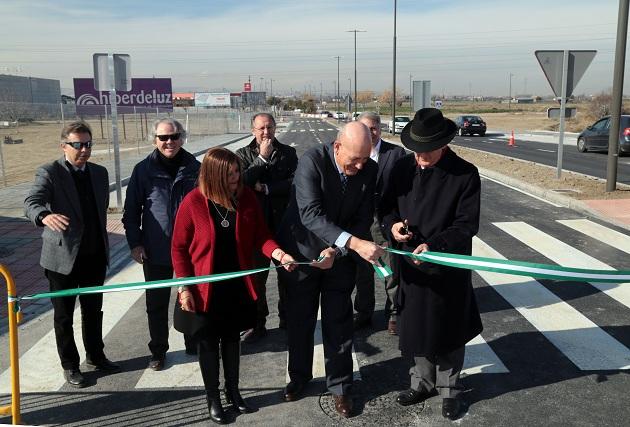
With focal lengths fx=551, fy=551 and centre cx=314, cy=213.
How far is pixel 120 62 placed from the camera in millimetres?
9875

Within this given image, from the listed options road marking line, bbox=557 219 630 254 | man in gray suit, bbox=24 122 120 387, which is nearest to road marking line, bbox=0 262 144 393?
man in gray suit, bbox=24 122 120 387

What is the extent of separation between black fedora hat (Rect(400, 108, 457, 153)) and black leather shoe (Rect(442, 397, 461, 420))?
1.69 metres

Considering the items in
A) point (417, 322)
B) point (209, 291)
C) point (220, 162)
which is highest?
point (220, 162)

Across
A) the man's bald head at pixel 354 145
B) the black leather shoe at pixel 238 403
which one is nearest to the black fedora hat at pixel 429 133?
the man's bald head at pixel 354 145

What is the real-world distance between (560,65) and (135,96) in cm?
3292

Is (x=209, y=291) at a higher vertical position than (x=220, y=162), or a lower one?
lower

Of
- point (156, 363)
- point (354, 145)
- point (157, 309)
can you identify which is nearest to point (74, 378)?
point (156, 363)

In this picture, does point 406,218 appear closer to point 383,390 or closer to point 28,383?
point 383,390

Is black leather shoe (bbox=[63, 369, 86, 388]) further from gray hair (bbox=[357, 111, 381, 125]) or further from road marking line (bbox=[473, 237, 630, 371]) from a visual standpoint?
road marking line (bbox=[473, 237, 630, 371])

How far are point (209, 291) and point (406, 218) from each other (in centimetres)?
140

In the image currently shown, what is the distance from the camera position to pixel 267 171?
4.89 meters

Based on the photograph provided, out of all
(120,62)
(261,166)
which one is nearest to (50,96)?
(120,62)

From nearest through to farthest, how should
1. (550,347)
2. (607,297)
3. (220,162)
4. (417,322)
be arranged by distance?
(220,162)
(417,322)
(550,347)
(607,297)

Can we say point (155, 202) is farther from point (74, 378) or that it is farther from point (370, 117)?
point (370, 117)
